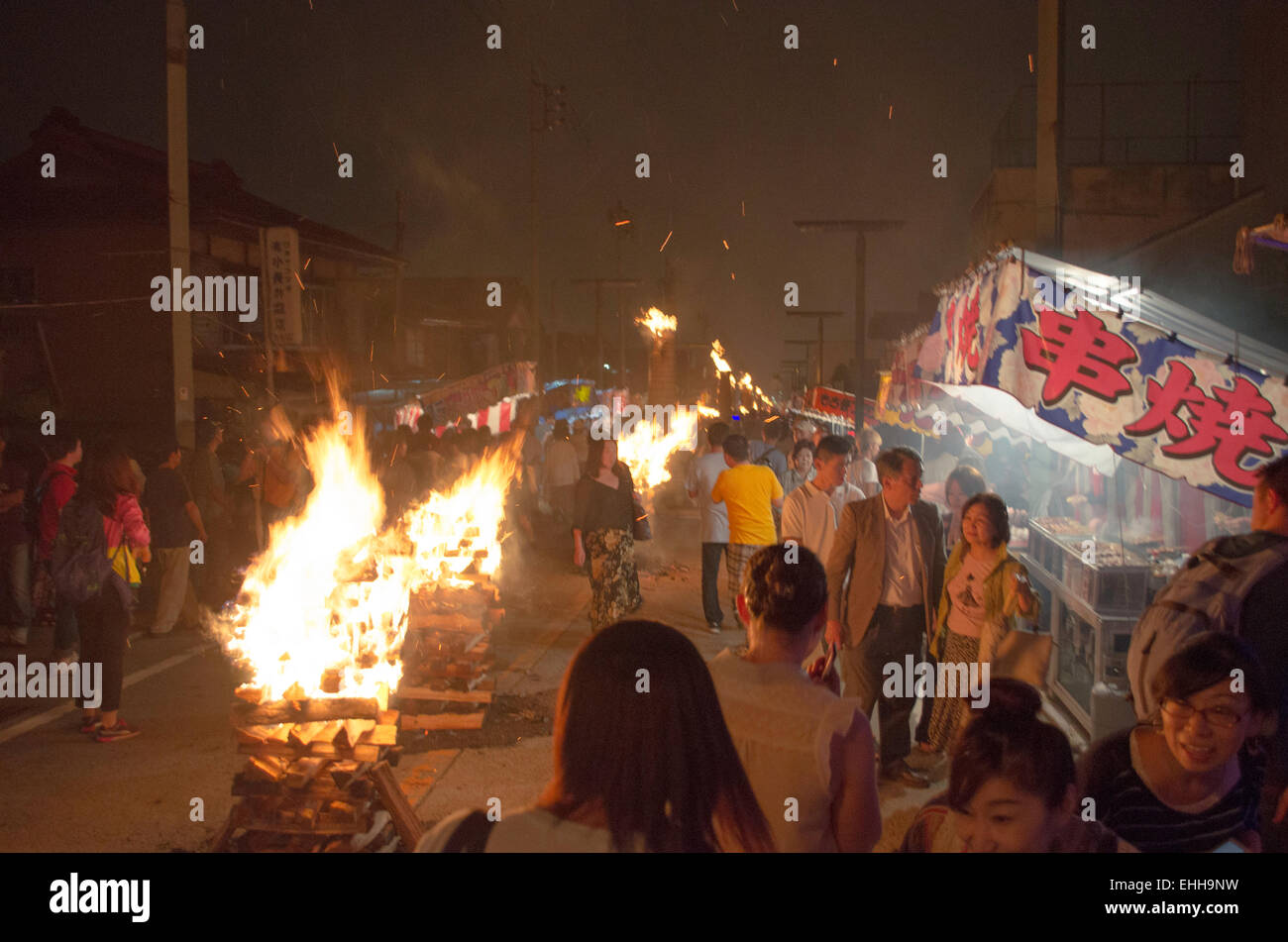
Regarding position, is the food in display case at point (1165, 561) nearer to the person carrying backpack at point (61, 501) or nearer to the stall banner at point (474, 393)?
the person carrying backpack at point (61, 501)

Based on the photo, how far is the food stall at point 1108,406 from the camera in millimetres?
4945

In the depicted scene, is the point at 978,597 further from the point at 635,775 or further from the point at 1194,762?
the point at 635,775

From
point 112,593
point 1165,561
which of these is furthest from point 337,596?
point 1165,561

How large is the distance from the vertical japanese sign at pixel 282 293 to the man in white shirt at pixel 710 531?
26.9 ft

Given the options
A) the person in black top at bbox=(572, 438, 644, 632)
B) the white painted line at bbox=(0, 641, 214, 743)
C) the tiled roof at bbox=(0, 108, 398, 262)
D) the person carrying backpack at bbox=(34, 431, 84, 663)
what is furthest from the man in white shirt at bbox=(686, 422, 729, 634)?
the tiled roof at bbox=(0, 108, 398, 262)

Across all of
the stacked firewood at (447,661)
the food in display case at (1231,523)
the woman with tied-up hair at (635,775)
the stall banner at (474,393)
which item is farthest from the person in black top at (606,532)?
the stall banner at (474,393)

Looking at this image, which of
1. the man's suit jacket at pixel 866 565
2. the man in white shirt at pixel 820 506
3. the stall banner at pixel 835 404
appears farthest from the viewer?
the stall banner at pixel 835 404

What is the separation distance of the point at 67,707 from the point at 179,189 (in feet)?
23.4

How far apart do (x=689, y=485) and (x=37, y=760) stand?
685cm

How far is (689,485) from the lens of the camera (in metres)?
11.3

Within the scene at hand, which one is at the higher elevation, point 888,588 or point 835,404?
point 835,404

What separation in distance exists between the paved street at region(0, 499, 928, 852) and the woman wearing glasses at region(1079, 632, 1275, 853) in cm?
244

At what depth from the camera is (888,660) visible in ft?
20.2
